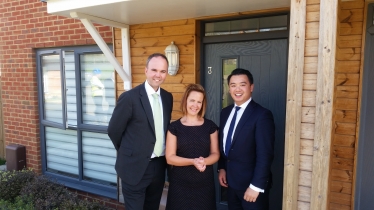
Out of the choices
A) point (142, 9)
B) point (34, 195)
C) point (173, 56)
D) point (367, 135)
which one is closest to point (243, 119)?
point (367, 135)

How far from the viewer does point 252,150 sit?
95.6 inches

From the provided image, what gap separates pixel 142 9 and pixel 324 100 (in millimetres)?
1901

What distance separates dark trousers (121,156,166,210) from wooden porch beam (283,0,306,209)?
1115 mm

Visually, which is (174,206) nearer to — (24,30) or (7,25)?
(24,30)

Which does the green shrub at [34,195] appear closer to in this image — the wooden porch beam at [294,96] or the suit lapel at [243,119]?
the suit lapel at [243,119]

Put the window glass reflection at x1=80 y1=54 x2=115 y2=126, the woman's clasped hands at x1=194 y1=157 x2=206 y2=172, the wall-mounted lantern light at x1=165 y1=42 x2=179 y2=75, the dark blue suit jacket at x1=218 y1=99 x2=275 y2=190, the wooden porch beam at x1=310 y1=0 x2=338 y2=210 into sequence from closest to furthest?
the wooden porch beam at x1=310 y1=0 x2=338 y2=210, the dark blue suit jacket at x1=218 y1=99 x2=275 y2=190, the woman's clasped hands at x1=194 y1=157 x2=206 y2=172, the wall-mounted lantern light at x1=165 y1=42 x2=179 y2=75, the window glass reflection at x1=80 y1=54 x2=115 y2=126

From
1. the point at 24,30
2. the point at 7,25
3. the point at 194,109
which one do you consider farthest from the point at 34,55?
the point at 194,109

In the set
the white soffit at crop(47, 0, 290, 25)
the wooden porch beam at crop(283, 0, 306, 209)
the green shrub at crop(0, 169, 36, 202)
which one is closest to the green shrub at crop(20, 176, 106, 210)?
the green shrub at crop(0, 169, 36, 202)

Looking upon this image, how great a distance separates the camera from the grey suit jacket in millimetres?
2586

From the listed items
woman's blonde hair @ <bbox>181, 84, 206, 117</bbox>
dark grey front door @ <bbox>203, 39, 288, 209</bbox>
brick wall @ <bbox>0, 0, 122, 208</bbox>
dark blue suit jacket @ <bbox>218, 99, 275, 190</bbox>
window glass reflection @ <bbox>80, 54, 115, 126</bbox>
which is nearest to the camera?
dark blue suit jacket @ <bbox>218, 99, 275, 190</bbox>

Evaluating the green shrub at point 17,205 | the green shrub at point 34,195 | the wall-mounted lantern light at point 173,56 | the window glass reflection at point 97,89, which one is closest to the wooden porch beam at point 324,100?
the wall-mounted lantern light at point 173,56

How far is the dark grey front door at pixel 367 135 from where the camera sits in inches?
107

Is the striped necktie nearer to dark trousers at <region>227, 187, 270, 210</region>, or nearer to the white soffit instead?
dark trousers at <region>227, 187, 270, 210</region>

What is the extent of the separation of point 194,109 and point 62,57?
115 inches
